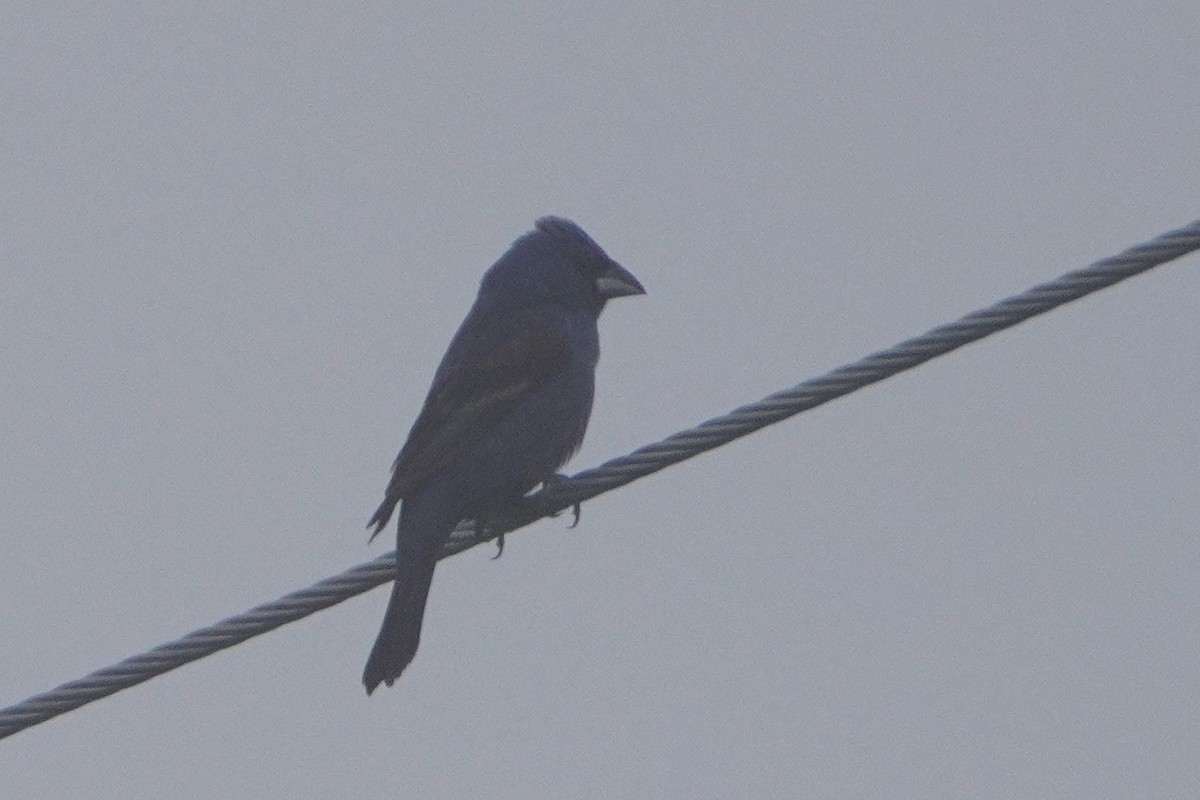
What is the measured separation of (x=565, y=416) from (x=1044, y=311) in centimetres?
319

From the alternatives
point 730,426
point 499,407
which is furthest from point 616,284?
point 730,426

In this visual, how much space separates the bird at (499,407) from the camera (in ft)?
24.3

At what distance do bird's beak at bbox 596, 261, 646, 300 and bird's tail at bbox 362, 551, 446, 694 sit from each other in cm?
211

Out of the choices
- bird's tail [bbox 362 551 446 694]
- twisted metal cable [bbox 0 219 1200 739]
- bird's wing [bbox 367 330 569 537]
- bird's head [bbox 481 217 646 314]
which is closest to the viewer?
twisted metal cable [bbox 0 219 1200 739]

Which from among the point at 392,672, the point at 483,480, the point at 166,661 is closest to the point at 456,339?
the point at 483,480

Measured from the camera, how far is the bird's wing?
302 inches

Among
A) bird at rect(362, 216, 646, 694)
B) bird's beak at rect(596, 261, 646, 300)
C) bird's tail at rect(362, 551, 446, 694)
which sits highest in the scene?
bird's beak at rect(596, 261, 646, 300)

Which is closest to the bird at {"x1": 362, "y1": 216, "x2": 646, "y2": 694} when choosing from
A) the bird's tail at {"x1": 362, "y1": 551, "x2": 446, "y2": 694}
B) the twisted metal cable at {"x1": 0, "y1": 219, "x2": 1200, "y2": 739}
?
the bird's tail at {"x1": 362, "y1": 551, "x2": 446, "y2": 694}

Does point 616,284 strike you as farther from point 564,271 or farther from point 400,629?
point 400,629

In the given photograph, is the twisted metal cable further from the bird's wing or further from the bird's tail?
the bird's wing

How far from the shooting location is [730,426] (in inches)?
222

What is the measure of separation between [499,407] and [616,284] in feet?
4.21

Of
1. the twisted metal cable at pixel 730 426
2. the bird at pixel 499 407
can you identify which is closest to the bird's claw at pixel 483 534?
the bird at pixel 499 407

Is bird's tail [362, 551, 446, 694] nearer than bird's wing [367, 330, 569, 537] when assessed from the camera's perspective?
Yes
